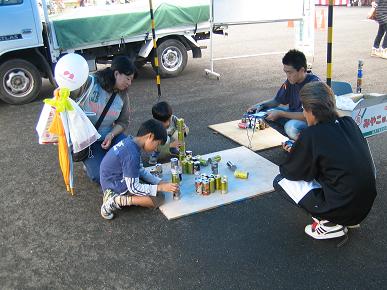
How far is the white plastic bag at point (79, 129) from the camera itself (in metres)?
3.67

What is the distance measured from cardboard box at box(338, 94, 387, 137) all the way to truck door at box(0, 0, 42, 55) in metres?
5.18

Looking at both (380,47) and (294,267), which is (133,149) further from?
(380,47)

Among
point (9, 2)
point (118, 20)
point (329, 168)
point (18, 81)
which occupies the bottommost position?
point (329, 168)

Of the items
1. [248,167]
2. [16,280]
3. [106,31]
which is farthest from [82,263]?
[106,31]

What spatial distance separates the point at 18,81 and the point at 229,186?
4.66 m

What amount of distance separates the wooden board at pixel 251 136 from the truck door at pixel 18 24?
3.44m

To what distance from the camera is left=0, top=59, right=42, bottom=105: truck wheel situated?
269 inches

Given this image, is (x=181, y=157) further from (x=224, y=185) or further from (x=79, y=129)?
(x=79, y=129)

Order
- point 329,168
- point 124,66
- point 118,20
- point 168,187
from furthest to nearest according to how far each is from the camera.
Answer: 1. point 118,20
2. point 124,66
3. point 168,187
4. point 329,168

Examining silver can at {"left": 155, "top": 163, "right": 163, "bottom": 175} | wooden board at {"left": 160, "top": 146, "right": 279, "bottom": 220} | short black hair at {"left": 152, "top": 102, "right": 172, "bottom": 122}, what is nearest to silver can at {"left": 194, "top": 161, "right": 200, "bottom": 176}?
wooden board at {"left": 160, "top": 146, "right": 279, "bottom": 220}

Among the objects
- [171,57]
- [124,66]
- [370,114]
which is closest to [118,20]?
[171,57]

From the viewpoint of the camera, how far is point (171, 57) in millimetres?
8516

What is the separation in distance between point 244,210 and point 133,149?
1.09m

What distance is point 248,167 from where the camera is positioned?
438 cm
